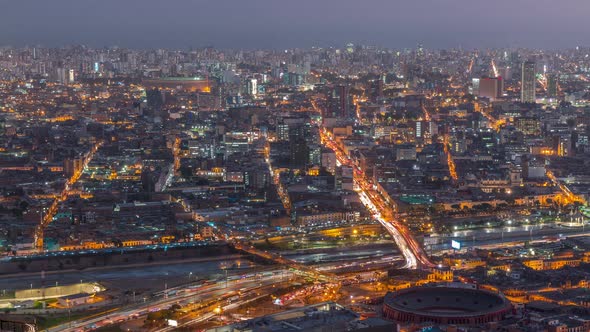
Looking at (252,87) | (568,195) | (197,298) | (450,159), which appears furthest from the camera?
(252,87)

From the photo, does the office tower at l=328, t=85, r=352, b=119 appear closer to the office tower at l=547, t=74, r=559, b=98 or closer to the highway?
the office tower at l=547, t=74, r=559, b=98

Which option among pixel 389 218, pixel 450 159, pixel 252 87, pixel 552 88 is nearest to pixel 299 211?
pixel 389 218

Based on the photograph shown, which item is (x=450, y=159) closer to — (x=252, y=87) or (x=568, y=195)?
(x=568, y=195)

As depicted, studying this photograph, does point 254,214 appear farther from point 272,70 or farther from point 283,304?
point 272,70

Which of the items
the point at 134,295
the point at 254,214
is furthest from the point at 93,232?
the point at 134,295

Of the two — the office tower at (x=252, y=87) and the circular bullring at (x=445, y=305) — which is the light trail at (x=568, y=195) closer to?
the circular bullring at (x=445, y=305)
